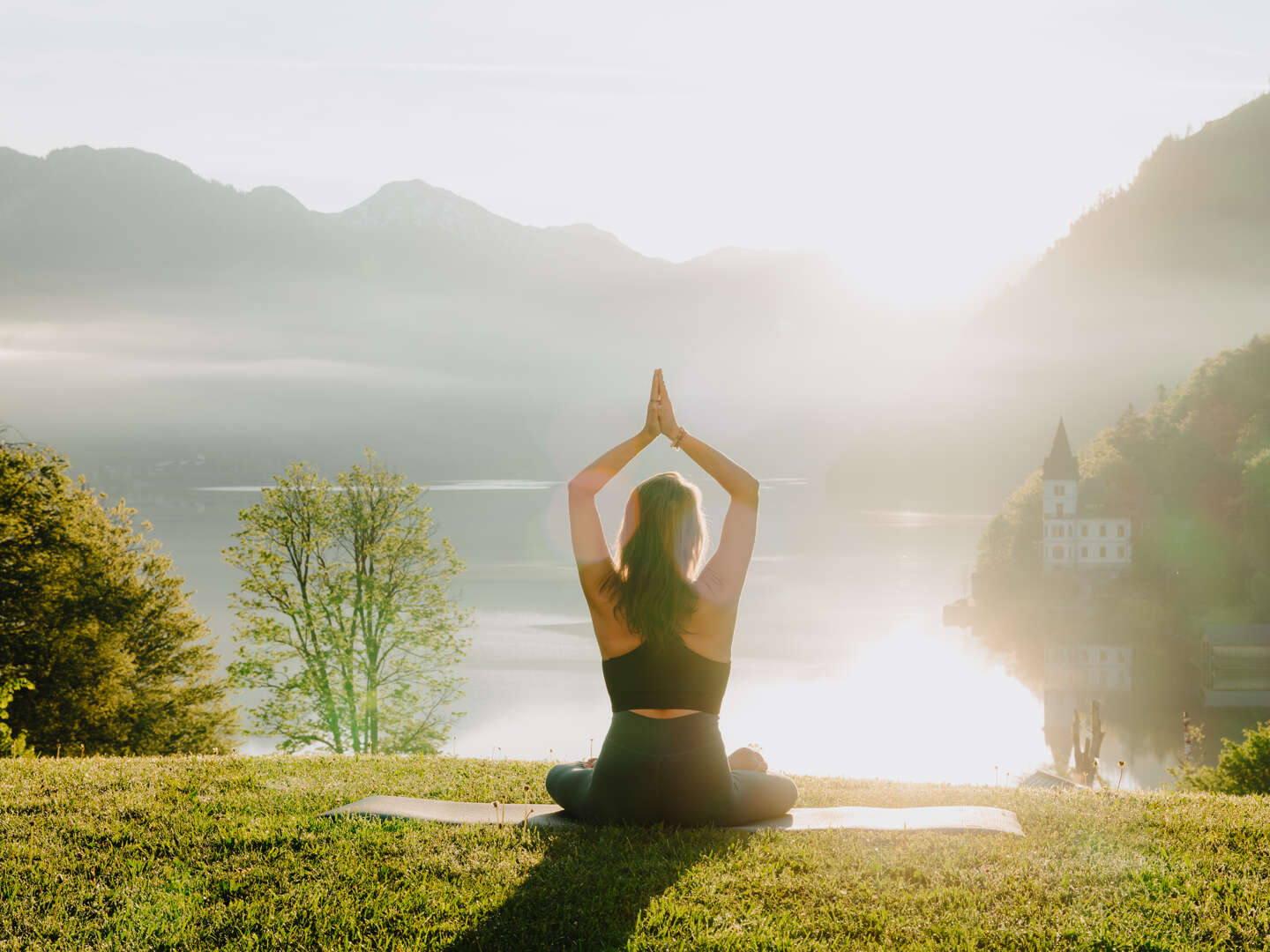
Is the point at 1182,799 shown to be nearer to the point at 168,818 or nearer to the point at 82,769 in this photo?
the point at 168,818

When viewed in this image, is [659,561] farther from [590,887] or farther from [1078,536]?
[1078,536]

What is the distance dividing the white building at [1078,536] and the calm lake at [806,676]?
10138mm

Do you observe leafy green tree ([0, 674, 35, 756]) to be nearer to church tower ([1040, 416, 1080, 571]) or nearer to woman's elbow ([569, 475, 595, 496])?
woman's elbow ([569, 475, 595, 496])

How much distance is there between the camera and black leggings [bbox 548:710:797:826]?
4398mm

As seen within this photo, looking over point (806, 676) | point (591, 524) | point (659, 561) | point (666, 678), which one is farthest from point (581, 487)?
point (806, 676)

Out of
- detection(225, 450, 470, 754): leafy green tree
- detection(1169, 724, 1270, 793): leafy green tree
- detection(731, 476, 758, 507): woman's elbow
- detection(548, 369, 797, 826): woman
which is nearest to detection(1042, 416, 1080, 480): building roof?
detection(1169, 724, 1270, 793): leafy green tree

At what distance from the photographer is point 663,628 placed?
4.29m

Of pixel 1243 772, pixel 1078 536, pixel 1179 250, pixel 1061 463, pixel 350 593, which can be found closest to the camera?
pixel 1243 772

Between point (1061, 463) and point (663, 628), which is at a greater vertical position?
point (1061, 463)

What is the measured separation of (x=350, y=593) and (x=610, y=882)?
68.5ft

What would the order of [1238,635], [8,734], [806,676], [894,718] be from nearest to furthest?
1. [8,734]
2. [894,718]
3. [806,676]
4. [1238,635]

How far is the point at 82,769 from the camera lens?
6.74 meters

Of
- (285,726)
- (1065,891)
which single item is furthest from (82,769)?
(285,726)

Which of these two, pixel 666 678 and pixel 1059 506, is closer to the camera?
pixel 666 678
